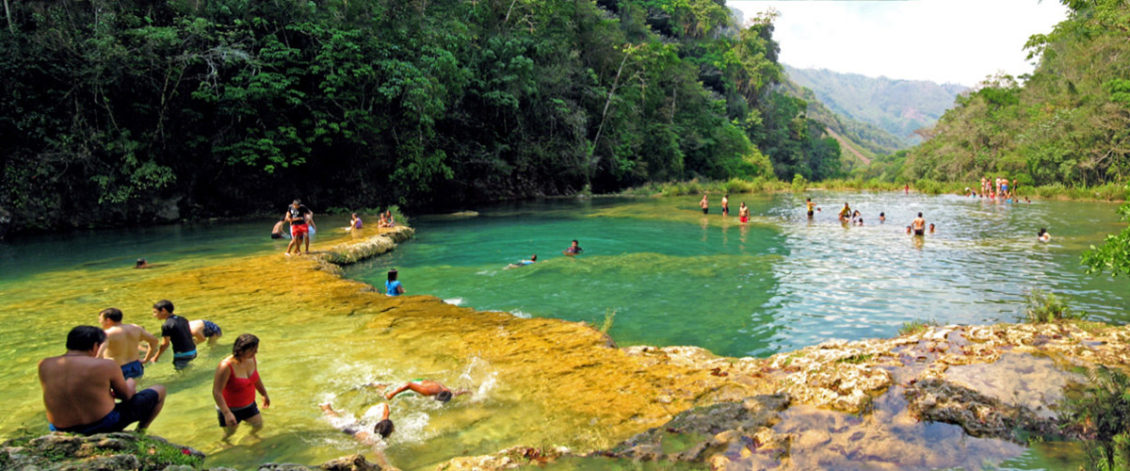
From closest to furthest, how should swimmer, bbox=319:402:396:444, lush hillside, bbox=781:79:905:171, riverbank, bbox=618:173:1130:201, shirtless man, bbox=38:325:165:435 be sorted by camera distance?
shirtless man, bbox=38:325:165:435, swimmer, bbox=319:402:396:444, riverbank, bbox=618:173:1130:201, lush hillside, bbox=781:79:905:171

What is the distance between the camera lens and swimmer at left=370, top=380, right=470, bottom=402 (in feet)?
19.5

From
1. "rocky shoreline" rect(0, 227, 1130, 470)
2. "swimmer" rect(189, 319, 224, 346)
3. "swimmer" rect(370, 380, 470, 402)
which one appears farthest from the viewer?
"swimmer" rect(189, 319, 224, 346)

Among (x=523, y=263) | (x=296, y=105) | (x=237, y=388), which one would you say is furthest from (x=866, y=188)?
(x=237, y=388)

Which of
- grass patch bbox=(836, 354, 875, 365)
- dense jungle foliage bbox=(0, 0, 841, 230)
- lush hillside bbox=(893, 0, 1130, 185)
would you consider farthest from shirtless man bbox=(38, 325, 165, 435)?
lush hillside bbox=(893, 0, 1130, 185)

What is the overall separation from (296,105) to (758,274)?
21.0 meters

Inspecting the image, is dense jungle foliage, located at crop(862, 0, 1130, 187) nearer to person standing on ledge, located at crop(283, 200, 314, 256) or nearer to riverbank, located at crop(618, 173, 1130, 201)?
riverbank, located at crop(618, 173, 1130, 201)

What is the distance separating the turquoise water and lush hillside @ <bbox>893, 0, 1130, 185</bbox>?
1154 centimetres

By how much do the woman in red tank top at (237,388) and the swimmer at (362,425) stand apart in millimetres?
650

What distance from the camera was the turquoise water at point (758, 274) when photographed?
32.4 feet

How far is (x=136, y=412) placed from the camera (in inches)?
191

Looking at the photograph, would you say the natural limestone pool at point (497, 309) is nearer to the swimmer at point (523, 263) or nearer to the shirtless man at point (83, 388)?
the swimmer at point (523, 263)

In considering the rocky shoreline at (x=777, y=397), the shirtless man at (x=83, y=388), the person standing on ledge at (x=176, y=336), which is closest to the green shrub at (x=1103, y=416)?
the rocky shoreline at (x=777, y=397)

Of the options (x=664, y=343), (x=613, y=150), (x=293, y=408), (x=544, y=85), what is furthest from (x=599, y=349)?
(x=613, y=150)

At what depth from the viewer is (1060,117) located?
36.5 m
